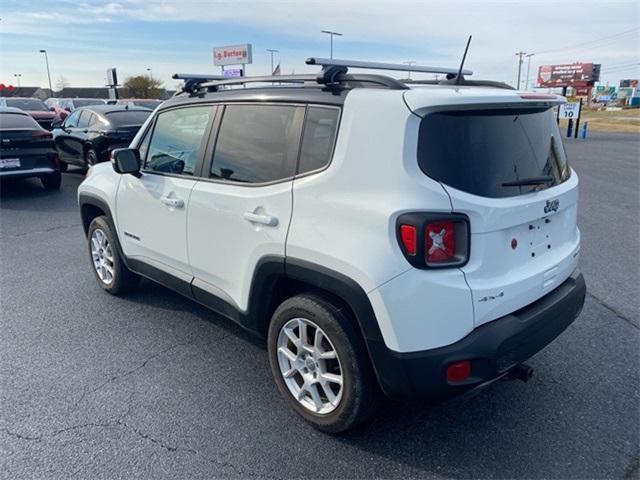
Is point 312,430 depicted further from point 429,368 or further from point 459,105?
point 459,105

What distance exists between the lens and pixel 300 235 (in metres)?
2.59

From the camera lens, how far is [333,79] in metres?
2.65

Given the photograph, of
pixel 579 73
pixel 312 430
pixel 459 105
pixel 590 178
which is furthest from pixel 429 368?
pixel 579 73

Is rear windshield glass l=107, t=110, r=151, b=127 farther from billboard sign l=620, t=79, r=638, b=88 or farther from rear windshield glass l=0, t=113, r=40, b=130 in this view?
billboard sign l=620, t=79, r=638, b=88

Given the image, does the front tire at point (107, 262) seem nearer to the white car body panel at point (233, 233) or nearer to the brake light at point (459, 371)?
the white car body panel at point (233, 233)

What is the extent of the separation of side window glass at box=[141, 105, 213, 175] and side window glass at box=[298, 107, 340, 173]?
3.27 feet

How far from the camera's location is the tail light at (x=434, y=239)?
85.7 inches

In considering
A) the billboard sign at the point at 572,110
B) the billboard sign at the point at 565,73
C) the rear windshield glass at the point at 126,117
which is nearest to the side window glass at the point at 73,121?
the rear windshield glass at the point at 126,117

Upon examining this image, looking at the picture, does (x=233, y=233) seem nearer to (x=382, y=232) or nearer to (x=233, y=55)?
(x=382, y=232)

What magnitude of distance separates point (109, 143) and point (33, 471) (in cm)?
863

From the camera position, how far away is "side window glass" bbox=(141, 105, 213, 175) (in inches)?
136

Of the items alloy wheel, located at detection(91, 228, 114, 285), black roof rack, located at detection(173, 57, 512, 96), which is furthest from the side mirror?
alloy wheel, located at detection(91, 228, 114, 285)

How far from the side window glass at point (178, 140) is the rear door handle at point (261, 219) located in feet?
2.67

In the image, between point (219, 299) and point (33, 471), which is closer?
point (33, 471)
